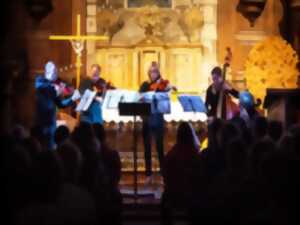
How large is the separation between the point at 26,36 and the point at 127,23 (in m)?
1.96

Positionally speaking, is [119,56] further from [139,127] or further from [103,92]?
[103,92]

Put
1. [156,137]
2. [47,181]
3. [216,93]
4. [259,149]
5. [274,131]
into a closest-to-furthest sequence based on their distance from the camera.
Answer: [47,181] → [259,149] → [274,131] → [156,137] → [216,93]

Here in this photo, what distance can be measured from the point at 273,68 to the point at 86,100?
441cm

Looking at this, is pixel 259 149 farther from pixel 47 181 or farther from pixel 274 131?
pixel 274 131

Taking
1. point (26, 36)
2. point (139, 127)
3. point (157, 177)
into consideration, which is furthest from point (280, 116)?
point (26, 36)

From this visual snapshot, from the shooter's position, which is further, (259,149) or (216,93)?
(216,93)

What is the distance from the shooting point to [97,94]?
1239 cm

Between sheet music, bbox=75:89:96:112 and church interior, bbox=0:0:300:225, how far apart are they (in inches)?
1.8

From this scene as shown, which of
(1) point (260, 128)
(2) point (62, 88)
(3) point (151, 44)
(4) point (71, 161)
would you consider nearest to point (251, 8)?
(3) point (151, 44)

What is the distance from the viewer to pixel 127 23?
1627 cm

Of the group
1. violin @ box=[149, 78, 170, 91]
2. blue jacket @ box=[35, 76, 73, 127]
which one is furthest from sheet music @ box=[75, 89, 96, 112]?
Answer: violin @ box=[149, 78, 170, 91]

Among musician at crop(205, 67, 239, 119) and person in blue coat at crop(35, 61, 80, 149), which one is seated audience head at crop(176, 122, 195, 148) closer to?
person in blue coat at crop(35, 61, 80, 149)

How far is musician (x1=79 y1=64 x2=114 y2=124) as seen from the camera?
40.0ft

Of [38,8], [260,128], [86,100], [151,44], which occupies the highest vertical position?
[38,8]
